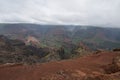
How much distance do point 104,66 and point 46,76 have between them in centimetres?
729

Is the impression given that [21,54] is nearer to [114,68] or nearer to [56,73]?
[114,68]

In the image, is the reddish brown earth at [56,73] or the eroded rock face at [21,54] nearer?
the reddish brown earth at [56,73]

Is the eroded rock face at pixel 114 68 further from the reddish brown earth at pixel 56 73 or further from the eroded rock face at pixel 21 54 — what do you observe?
the eroded rock face at pixel 21 54

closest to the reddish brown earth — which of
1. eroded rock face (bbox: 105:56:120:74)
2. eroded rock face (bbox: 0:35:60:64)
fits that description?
eroded rock face (bbox: 105:56:120:74)

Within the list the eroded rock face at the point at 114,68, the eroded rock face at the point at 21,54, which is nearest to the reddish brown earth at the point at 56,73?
the eroded rock face at the point at 114,68

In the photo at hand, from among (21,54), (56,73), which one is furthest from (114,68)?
(21,54)

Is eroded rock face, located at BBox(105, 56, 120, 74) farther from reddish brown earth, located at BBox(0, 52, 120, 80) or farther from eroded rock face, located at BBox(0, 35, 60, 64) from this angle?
eroded rock face, located at BBox(0, 35, 60, 64)

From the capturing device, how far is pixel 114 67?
21094 mm

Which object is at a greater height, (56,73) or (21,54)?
(56,73)

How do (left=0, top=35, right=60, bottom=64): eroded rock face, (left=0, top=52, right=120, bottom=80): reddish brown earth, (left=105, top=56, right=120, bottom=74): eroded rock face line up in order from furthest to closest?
(left=0, top=35, right=60, bottom=64): eroded rock face, (left=105, top=56, right=120, bottom=74): eroded rock face, (left=0, top=52, right=120, bottom=80): reddish brown earth

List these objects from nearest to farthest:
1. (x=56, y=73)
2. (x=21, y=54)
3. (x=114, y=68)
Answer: (x=56, y=73) → (x=114, y=68) → (x=21, y=54)

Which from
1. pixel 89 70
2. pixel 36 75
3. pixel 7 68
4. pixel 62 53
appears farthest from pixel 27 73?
pixel 62 53

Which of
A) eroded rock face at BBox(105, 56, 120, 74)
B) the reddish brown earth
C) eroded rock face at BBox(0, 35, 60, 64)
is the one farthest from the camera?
eroded rock face at BBox(0, 35, 60, 64)

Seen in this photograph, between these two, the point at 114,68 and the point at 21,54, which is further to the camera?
the point at 21,54
